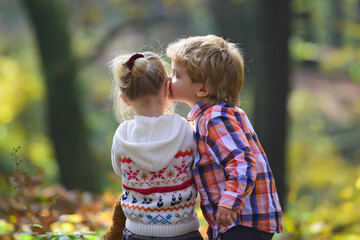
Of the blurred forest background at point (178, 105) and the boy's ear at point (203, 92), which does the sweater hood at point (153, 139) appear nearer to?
the boy's ear at point (203, 92)

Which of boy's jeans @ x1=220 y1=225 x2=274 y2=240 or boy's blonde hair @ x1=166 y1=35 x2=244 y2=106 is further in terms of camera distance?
boy's blonde hair @ x1=166 y1=35 x2=244 y2=106

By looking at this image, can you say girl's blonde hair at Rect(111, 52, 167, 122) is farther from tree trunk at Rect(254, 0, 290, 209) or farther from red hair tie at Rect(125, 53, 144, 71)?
tree trunk at Rect(254, 0, 290, 209)

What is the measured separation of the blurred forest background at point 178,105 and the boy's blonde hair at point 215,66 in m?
0.35

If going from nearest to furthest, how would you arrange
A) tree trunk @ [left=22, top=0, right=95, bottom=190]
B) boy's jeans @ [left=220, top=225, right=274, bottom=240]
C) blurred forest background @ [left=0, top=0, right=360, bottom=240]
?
boy's jeans @ [left=220, top=225, right=274, bottom=240], blurred forest background @ [left=0, top=0, right=360, bottom=240], tree trunk @ [left=22, top=0, right=95, bottom=190]

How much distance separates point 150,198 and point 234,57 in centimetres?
94

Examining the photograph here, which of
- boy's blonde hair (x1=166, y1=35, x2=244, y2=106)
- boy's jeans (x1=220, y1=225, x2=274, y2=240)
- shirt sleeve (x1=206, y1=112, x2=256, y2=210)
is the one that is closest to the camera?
shirt sleeve (x1=206, y1=112, x2=256, y2=210)

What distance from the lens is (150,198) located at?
8.67ft

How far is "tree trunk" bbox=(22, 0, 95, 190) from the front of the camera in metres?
8.28

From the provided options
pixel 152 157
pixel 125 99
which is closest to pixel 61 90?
pixel 125 99

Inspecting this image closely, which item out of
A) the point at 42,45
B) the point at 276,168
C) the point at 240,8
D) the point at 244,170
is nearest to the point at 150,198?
the point at 244,170

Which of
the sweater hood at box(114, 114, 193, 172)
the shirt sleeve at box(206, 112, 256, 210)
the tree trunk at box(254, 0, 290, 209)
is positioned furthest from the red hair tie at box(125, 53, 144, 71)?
the tree trunk at box(254, 0, 290, 209)

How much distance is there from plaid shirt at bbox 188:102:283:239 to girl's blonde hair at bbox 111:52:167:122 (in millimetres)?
293

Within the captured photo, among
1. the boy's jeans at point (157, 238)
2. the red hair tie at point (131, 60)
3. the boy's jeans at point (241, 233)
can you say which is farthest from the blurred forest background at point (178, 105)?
the boy's jeans at point (241, 233)

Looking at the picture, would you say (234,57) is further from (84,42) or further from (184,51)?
(84,42)
